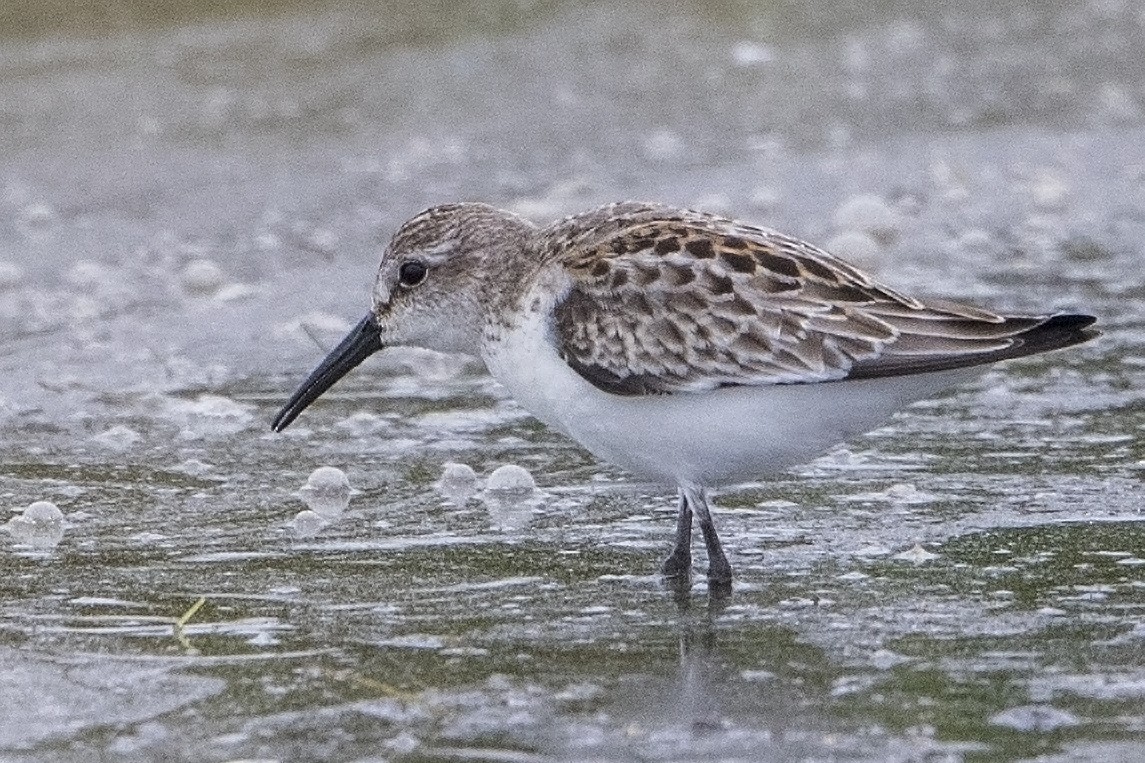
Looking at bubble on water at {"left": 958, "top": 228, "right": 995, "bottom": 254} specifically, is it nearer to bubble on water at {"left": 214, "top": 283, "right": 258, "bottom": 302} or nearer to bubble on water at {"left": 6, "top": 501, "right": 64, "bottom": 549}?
bubble on water at {"left": 214, "top": 283, "right": 258, "bottom": 302}

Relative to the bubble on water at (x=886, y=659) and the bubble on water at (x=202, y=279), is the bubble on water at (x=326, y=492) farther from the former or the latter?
the bubble on water at (x=202, y=279)

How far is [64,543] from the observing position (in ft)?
21.6

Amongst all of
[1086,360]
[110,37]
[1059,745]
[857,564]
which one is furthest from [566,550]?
[110,37]

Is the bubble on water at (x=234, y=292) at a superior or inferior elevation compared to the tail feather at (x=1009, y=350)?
superior

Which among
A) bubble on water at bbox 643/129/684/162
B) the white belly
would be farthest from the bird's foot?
bubble on water at bbox 643/129/684/162

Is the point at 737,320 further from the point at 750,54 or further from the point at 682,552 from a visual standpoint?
the point at 750,54

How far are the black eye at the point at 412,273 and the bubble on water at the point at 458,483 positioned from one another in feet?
2.36

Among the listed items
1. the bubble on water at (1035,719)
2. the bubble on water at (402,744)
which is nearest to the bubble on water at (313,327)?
the bubble on water at (402,744)

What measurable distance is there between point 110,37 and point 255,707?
31.5ft

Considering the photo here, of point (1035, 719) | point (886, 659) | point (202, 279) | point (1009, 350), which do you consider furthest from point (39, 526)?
point (202, 279)

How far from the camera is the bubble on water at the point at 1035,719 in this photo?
4.79 m

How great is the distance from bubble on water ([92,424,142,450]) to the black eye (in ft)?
5.07

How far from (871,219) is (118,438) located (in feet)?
15.2

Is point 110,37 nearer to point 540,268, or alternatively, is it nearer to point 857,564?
point 540,268
